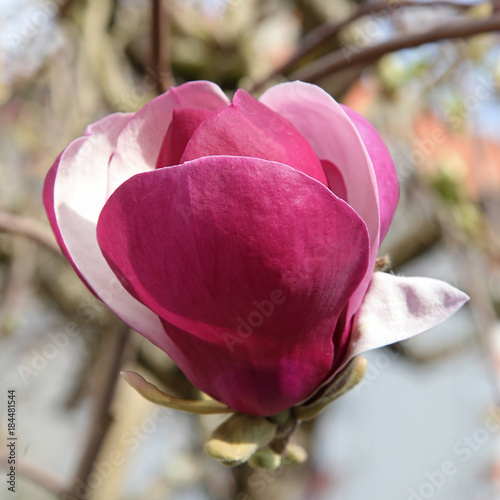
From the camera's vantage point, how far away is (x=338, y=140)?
27 centimetres

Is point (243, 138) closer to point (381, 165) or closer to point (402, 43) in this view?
point (381, 165)

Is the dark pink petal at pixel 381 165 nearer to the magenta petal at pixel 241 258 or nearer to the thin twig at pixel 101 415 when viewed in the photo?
the magenta petal at pixel 241 258

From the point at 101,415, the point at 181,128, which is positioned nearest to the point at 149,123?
the point at 181,128

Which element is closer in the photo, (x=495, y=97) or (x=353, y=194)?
(x=353, y=194)

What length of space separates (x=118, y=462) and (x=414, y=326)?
639 millimetres

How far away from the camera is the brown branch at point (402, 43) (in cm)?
38

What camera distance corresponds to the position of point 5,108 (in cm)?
171

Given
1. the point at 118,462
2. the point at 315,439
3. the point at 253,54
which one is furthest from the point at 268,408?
the point at 315,439

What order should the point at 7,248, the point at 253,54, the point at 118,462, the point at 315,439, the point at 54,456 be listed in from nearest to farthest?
1. the point at 118,462
2. the point at 7,248
3. the point at 253,54
4. the point at 315,439
5. the point at 54,456

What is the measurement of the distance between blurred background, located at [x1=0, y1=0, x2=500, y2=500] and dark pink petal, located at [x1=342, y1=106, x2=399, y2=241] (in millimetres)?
178

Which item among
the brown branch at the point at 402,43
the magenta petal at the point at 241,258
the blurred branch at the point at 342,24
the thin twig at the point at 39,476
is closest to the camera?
the magenta petal at the point at 241,258

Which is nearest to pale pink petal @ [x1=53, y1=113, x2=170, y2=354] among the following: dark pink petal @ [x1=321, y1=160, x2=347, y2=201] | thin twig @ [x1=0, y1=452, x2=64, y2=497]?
dark pink petal @ [x1=321, y1=160, x2=347, y2=201]

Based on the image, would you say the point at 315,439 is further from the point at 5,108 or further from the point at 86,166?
the point at 86,166

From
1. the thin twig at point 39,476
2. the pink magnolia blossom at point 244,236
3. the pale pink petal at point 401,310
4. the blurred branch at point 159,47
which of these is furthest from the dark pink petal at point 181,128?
the thin twig at point 39,476
